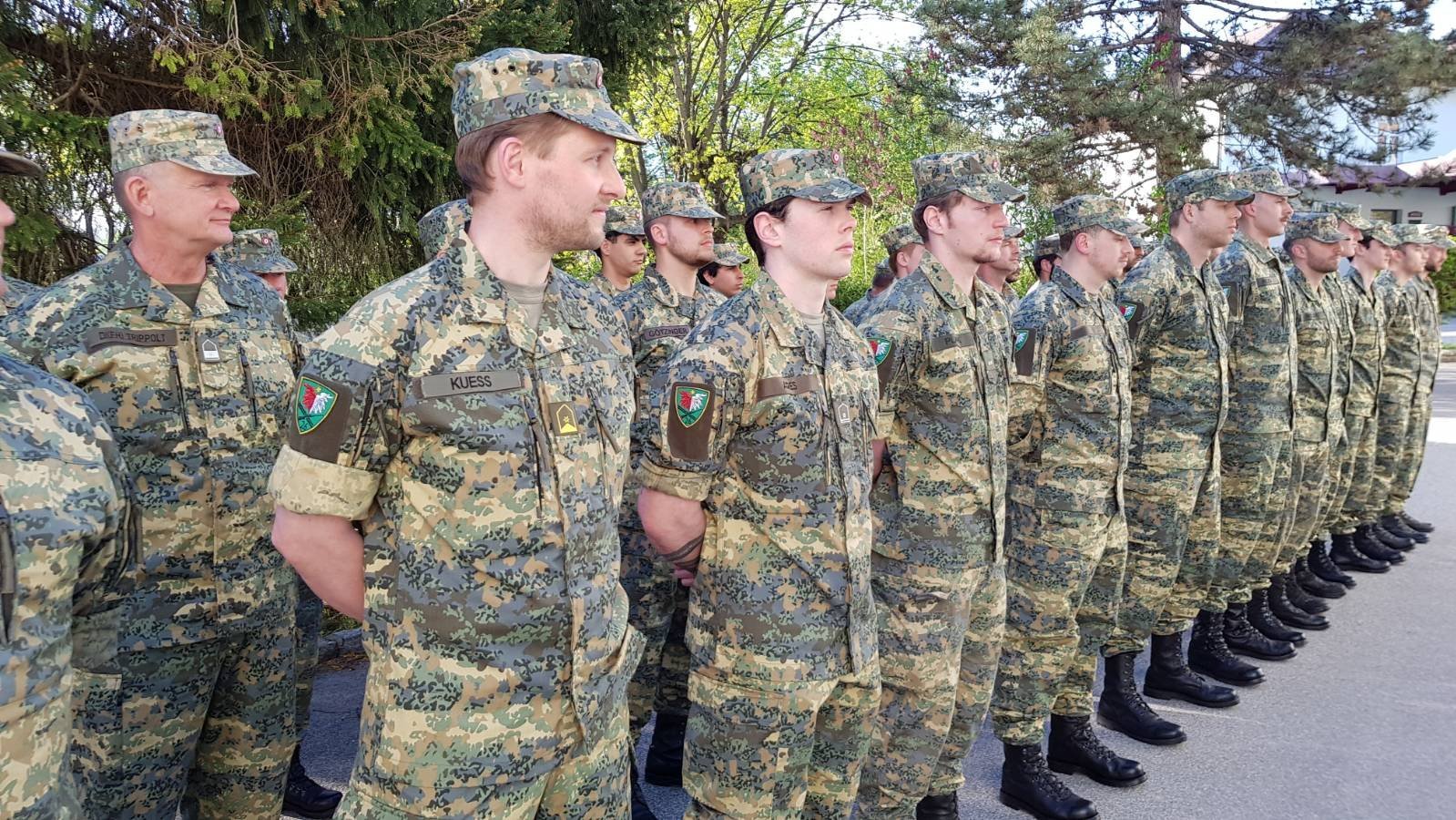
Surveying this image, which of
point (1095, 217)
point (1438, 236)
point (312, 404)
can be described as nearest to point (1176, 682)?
point (1095, 217)

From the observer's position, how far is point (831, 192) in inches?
104

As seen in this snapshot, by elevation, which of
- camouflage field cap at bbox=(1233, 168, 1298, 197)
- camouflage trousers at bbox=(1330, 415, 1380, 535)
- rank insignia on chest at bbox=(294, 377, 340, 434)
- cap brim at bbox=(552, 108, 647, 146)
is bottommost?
camouflage trousers at bbox=(1330, 415, 1380, 535)

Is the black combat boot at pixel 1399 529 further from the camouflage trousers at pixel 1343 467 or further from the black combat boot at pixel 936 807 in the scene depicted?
the black combat boot at pixel 936 807

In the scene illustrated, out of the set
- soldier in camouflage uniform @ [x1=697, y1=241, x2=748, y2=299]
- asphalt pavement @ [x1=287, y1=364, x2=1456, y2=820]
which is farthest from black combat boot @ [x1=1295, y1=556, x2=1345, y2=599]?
soldier in camouflage uniform @ [x1=697, y1=241, x2=748, y2=299]

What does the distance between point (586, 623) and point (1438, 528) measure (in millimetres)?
8920

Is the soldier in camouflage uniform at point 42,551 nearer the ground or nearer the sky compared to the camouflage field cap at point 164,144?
nearer the ground

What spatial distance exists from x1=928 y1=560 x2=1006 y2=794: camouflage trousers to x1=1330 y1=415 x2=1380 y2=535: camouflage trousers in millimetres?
4950

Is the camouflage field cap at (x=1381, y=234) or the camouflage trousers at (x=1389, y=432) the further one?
the camouflage trousers at (x=1389, y=432)

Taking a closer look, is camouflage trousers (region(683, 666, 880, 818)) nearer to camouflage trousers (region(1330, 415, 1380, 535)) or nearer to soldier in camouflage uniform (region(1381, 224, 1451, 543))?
camouflage trousers (region(1330, 415, 1380, 535))

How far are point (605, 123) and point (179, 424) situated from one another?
5.32 feet

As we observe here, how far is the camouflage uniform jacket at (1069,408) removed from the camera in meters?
3.86

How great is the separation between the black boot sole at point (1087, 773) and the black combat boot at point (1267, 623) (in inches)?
86.4

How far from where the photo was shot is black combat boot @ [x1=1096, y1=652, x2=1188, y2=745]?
437 centimetres

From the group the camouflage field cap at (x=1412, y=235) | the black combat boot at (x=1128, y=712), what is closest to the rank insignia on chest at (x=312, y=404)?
the black combat boot at (x=1128, y=712)
